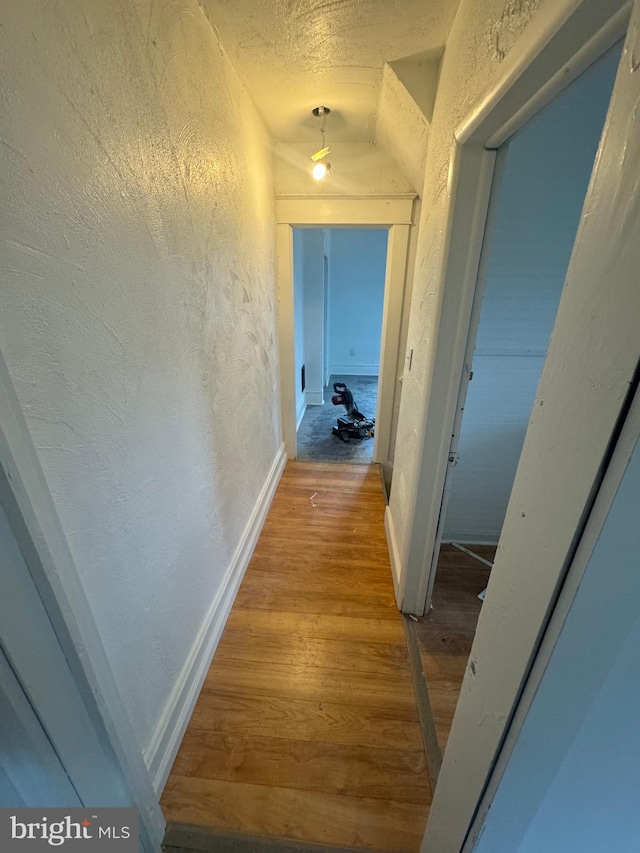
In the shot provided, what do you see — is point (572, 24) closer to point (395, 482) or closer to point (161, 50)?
point (161, 50)

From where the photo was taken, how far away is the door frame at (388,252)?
2.21m

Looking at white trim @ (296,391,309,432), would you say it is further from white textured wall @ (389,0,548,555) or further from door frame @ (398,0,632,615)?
door frame @ (398,0,632,615)

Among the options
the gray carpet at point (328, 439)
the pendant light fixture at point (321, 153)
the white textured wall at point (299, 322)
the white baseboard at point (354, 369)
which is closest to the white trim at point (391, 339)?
the gray carpet at point (328, 439)

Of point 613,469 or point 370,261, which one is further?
point 370,261

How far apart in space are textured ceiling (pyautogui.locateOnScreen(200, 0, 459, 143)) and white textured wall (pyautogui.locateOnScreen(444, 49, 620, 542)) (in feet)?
1.71

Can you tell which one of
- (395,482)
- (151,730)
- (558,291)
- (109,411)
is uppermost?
(558,291)

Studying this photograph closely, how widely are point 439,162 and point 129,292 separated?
119 cm

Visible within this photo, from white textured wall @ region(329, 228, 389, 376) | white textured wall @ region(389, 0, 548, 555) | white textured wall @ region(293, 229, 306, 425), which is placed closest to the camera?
white textured wall @ region(389, 0, 548, 555)

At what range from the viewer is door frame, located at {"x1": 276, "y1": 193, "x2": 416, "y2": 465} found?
2207mm

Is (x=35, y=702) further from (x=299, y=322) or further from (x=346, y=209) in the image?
(x=299, y=322)

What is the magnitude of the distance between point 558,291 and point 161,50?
1745mm

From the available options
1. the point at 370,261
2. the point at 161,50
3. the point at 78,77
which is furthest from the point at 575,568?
the point at 370,261

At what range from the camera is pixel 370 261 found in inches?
195

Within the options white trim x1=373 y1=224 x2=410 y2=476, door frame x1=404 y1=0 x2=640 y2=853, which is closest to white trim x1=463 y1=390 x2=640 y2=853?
door frame x1=404 y1=0 x2=640 y2=853
